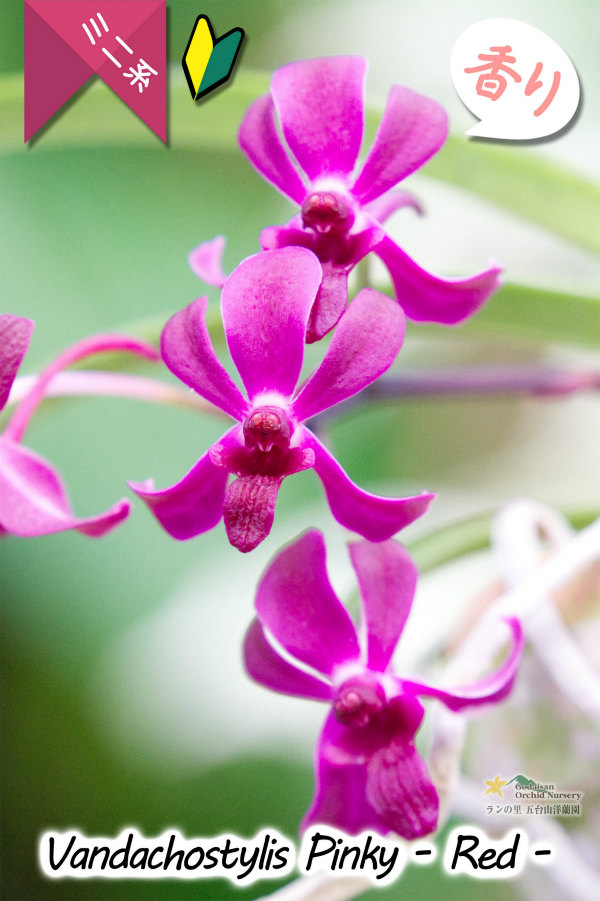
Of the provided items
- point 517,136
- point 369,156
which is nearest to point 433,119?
point 369,156

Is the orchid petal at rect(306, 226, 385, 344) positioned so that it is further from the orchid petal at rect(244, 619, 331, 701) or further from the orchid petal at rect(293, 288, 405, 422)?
the orchid petal at rect(244, 619, 331, 701)

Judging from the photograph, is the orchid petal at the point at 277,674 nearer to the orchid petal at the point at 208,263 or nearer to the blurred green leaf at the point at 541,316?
the orchid petal at the point at 208,263

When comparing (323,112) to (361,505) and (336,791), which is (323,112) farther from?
(336,791)

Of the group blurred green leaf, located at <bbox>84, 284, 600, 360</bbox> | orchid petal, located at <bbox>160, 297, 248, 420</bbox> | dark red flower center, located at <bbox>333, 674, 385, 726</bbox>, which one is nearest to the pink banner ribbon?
blurred green leaf, located at <bbox>84, 284, 600, 360</bbox>

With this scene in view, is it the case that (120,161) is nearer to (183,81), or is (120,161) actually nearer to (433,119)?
(183,81)

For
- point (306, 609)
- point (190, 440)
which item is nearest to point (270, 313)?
point (306, 609)
